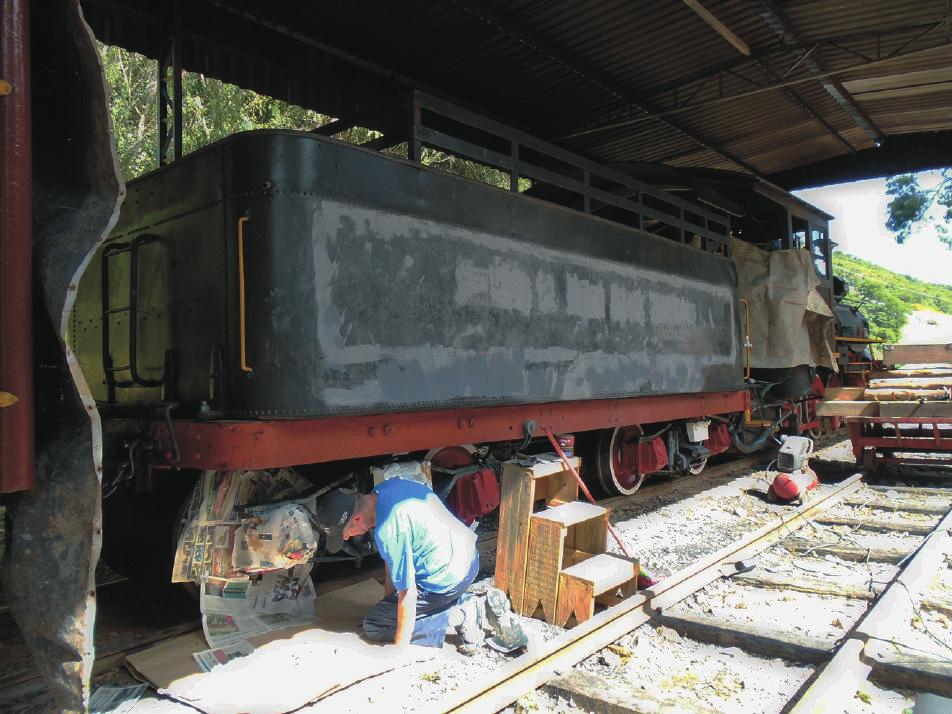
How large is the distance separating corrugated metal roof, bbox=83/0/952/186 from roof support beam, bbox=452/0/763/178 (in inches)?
0.6

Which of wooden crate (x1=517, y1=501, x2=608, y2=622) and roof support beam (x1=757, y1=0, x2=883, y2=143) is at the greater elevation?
roof support beam (x1=757, y1=0, x2=883, y2=143)

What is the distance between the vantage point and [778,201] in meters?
8.40

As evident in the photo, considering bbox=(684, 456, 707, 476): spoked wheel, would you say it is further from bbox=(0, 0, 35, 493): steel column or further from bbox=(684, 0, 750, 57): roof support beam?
bbox=(0, 0, 35, 493): steel column

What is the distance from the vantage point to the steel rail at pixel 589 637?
261 centimetres

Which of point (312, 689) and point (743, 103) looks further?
point (743, 103)

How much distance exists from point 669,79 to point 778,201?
7.81ft

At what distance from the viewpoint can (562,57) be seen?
21.2 ft

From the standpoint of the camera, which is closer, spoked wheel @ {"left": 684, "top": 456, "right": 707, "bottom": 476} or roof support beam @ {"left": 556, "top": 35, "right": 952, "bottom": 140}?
roof support beam @ {"left": 556, "top": 35, "right": 952, "bottom": 140}

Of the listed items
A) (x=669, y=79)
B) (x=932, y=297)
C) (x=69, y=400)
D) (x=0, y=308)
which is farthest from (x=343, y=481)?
(x=932, y=297)

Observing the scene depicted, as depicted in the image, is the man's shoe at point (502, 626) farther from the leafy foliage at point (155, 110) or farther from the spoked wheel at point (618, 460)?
the leafy foliage at point (155, 110)

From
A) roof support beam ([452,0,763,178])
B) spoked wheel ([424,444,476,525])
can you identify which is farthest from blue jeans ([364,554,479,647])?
roof support beam ([452,0,763,178])

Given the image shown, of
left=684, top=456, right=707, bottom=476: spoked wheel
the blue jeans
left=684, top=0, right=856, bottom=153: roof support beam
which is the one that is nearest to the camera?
the blue jeans

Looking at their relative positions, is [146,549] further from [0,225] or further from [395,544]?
[0,225]

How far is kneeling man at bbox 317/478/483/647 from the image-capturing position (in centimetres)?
315
